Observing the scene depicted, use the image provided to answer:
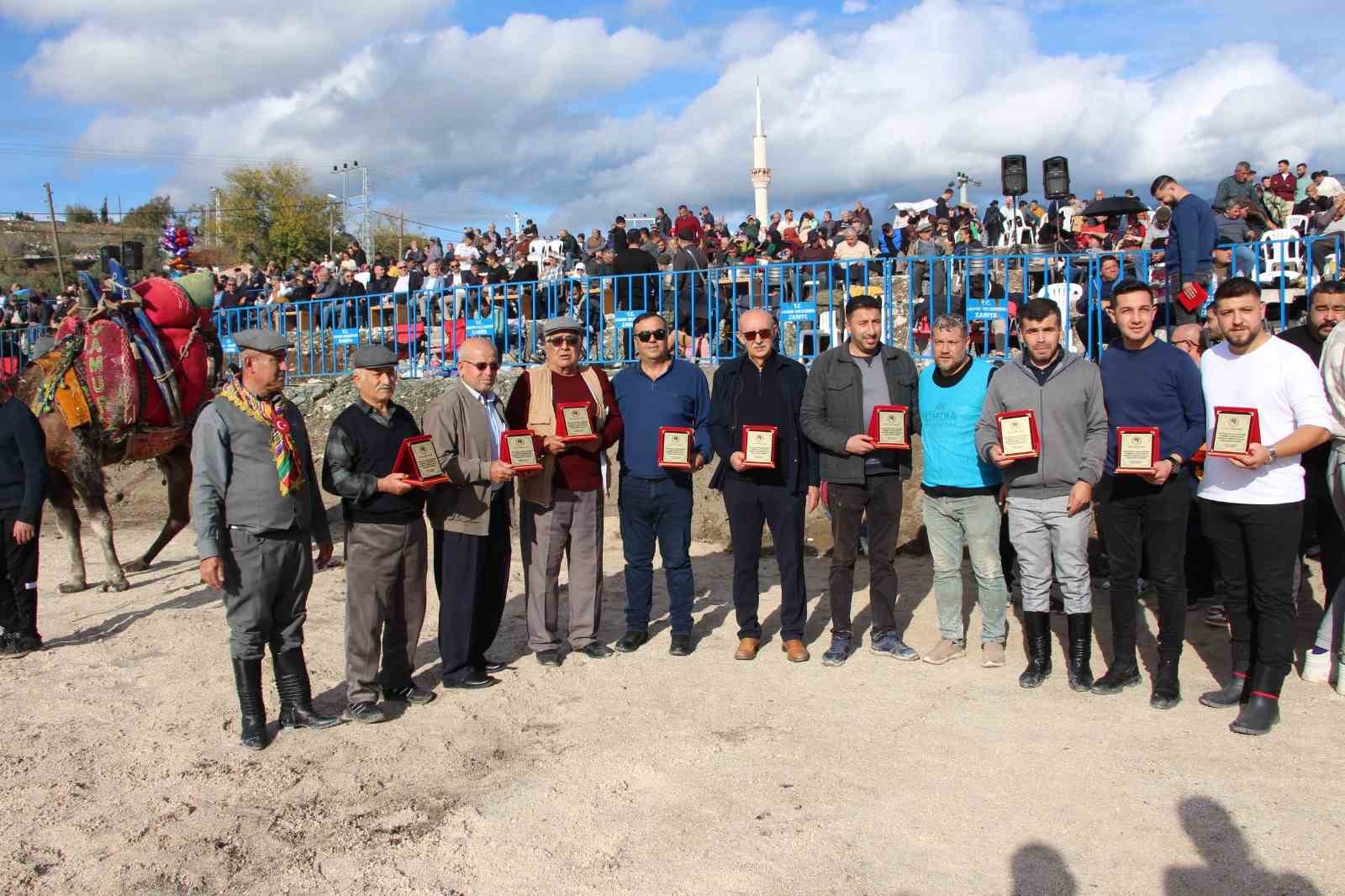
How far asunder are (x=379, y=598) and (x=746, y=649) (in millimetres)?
2121

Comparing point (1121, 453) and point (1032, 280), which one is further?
point (1032, 280)

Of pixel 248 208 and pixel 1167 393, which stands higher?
pixel 248 208

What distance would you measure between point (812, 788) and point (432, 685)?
2451mm

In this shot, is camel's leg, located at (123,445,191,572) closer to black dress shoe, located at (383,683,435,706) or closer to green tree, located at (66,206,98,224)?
black dress shoe, located at (383,683,435,706)

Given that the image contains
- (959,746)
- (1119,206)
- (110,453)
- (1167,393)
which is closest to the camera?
(959,746)

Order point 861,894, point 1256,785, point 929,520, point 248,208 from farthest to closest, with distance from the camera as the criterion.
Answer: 1. point 248,208
2. point 929,520
3. point 1256,785
4. point 861,894

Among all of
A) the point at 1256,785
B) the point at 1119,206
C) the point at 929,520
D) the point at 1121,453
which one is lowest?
the point at 1256,785

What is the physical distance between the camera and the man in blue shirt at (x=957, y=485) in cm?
552

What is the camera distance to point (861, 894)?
133 inches

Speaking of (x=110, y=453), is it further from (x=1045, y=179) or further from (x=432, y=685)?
(x=1045, y=179)

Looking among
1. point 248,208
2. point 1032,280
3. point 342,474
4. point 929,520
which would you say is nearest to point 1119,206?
point 1032,280

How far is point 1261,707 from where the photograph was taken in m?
4.63

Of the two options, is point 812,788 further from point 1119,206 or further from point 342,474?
point 1119,206

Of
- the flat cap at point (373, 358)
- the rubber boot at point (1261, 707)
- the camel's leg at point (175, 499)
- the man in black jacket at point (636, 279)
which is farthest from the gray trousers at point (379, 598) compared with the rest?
the man in black jacket at point (636, 279)
